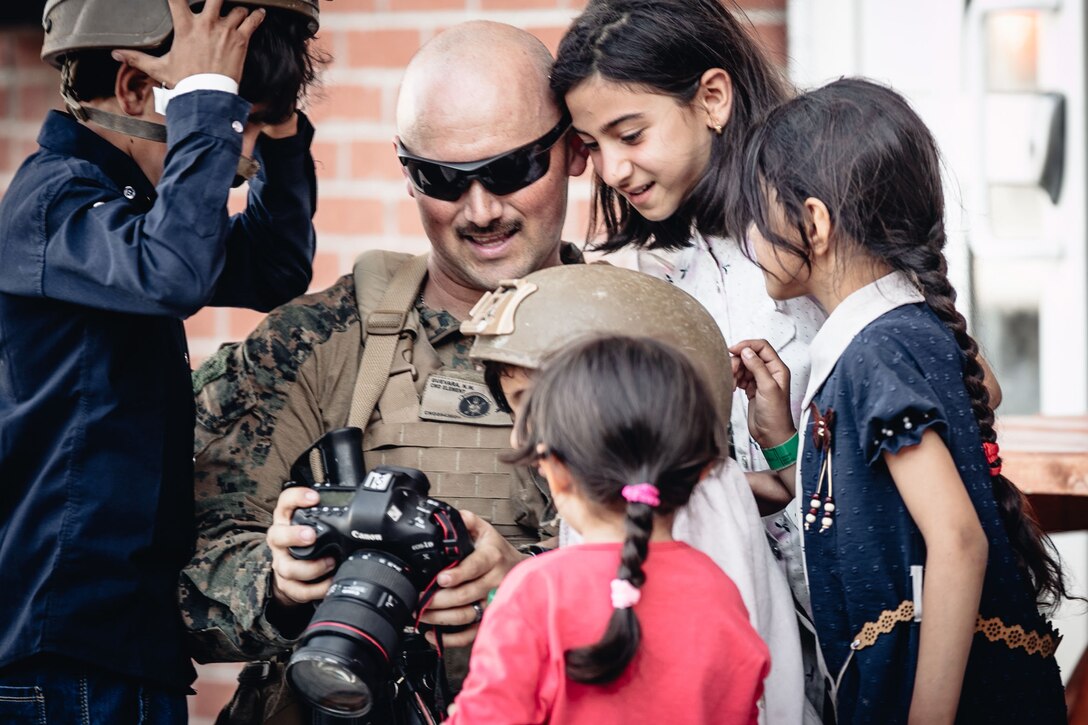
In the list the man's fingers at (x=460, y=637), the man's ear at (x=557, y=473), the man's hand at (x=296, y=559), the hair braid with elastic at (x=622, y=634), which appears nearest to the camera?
the hair braid with elastic at (x=622, y=634)

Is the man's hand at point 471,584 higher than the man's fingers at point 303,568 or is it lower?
lower

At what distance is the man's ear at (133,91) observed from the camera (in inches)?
91.3

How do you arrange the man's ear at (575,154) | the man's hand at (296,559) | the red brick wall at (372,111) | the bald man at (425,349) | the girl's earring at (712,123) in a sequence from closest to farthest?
the man's hand at (296,559)
the bald man at (425,349)
the girl's earring at (712,123)
the man's ear at (575,154)
the red brick wall at (372,111)

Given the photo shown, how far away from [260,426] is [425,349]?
14.3 inches

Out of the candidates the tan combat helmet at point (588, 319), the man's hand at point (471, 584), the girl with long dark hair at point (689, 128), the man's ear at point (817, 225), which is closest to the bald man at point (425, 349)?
the girl with long dark hair at point (689, 128)

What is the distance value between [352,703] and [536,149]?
4.02 feet

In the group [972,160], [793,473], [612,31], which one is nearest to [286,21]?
[612,31]

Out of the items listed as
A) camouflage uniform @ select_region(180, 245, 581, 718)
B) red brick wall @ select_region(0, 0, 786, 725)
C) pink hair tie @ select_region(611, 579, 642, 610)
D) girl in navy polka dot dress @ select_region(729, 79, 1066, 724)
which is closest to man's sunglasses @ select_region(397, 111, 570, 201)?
camouflage uniform @ select_region(180, 245, 581, 718)

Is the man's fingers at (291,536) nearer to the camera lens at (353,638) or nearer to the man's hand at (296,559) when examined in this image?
the man's hand at (296,559)

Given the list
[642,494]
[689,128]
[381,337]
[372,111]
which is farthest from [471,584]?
[372,111]

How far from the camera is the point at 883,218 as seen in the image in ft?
7.17

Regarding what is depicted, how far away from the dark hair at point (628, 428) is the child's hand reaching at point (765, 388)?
1.81 ft

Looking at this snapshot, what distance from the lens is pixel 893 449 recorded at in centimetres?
202

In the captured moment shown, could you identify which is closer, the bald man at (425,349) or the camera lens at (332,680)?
the camera lens at (332,680)
